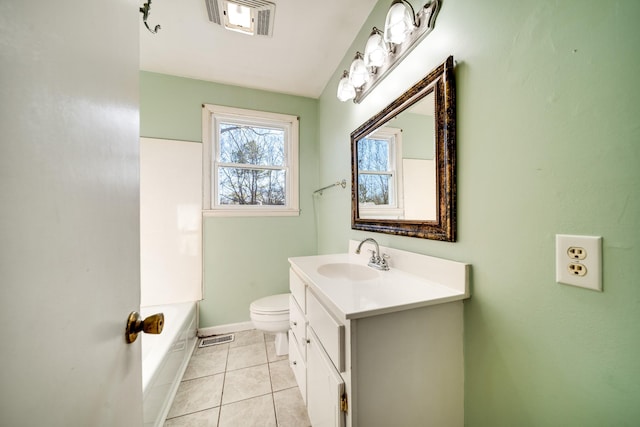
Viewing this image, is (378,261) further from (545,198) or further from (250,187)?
(250,187)

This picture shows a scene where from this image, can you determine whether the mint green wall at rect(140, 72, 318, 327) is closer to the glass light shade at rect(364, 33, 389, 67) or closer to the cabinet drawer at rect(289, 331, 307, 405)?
the cabinet drawer at rect(289, 331, 307, 405)

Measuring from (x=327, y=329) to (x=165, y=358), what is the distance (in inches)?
42.1

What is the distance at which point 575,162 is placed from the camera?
1.81ft

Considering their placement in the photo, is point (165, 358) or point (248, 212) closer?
point (165, 358)

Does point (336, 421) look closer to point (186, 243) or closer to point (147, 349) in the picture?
point (147, 349)

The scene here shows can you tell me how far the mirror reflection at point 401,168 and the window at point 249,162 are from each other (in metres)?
1.02

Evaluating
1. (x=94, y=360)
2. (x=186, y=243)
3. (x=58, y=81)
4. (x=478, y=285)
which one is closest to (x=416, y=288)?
(x=478, y=285)

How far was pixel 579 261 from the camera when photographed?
21.4 inches

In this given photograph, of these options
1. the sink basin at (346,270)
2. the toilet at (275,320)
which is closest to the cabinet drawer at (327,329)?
the sink basin at (346,270)

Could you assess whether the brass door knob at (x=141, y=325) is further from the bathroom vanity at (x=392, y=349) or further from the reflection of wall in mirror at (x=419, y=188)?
the reflection of wall in mirror at (x=419, y=188)

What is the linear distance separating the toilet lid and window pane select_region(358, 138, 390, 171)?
1238 millimetres

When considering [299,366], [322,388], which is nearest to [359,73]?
[322,388]

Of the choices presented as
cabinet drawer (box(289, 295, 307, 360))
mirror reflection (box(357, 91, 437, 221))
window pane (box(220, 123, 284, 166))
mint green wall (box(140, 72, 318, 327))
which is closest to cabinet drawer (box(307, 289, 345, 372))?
cabinet drawer (box(289, 295, 307, 360))

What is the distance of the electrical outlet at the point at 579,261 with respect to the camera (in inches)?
20.3
